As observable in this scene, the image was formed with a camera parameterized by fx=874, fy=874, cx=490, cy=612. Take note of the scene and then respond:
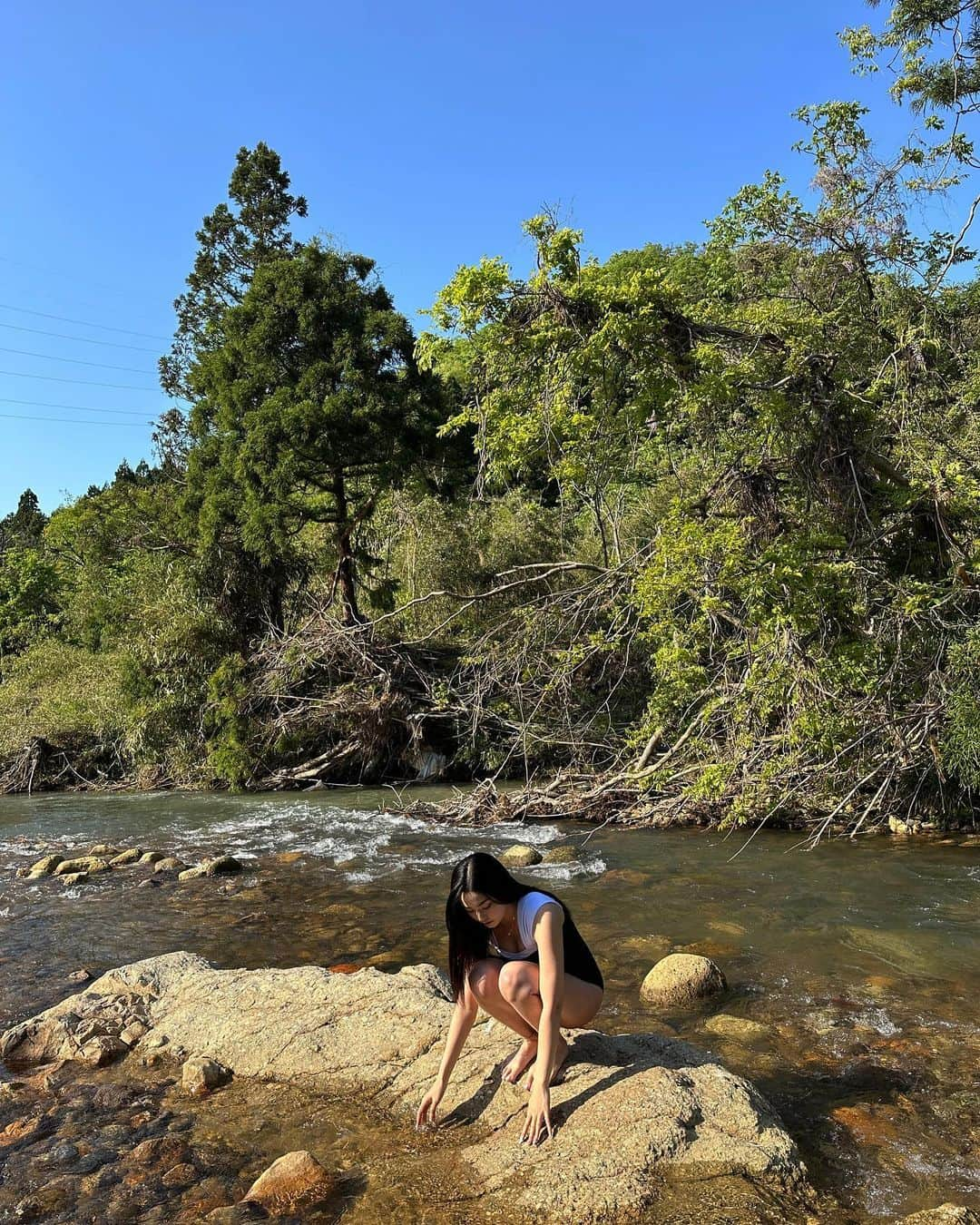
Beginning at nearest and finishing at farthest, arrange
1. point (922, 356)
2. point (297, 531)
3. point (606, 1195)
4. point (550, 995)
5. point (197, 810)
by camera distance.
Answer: point (606, 1195), point (550, 995), point (922, 356), point (197, 810), point (297, 531)

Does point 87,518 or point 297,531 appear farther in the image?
point 87,518

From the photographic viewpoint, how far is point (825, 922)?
23.4 ft

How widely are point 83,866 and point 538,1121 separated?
805 cm

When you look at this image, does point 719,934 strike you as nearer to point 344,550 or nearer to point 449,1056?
point 449,1056

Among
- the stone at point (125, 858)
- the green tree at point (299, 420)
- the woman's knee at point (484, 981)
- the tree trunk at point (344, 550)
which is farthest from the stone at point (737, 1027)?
the tree trunk at point (344, 550)

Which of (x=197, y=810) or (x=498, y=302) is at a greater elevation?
(x=498, y=302)

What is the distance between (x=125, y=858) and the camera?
33.4 feet

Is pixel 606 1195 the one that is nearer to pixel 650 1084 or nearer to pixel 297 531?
pixel 650 1084

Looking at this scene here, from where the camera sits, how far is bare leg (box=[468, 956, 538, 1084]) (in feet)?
12.5

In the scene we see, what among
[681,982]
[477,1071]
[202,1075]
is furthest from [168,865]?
[477,1071]

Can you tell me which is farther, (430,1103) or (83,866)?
(83,866)

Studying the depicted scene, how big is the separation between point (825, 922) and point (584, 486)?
210 inches

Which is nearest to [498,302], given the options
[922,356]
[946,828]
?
[922,356]

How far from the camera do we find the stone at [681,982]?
548cm
